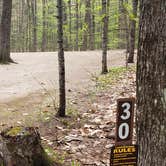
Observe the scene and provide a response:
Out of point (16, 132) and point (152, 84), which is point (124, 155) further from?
point (16, 132)

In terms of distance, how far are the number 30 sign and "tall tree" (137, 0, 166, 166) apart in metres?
0.19

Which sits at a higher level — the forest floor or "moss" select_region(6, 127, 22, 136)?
"moss" select_region(6, 127, 22, 136)

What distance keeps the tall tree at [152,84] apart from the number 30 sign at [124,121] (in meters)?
0.19

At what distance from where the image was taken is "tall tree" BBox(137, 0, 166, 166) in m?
3.59

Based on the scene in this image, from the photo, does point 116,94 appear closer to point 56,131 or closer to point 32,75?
point 56,131

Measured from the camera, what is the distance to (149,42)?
366cm

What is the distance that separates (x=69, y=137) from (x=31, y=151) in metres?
2.10

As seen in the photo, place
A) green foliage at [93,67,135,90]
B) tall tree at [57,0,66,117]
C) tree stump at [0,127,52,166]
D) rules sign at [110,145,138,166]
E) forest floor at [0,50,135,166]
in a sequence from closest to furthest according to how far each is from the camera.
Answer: rules sign at [110,145,138,166], tree stump at [0,127,52,166], forest floor at [0,50,135,166], tall tree at [57,0,66,117], green foliage at [93,67,135,90]

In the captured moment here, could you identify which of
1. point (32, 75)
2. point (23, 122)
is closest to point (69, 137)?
point (23, 122)

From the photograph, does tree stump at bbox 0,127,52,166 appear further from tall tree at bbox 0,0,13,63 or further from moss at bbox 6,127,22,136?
tall tree at bbox 0,0,13,63

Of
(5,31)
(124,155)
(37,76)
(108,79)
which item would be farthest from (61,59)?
(5,31)

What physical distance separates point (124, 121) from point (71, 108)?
5.87 meters

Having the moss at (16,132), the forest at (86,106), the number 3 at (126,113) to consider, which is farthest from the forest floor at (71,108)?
the number 3 at (126,113)

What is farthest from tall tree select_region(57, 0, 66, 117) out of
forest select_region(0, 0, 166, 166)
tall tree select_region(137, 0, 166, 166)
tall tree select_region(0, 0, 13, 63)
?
tall tree select_region(0, 0, 13, 63)
